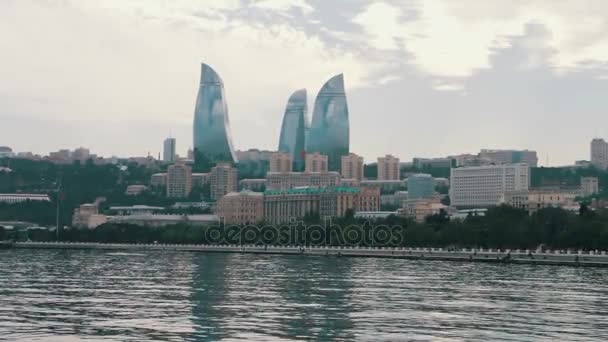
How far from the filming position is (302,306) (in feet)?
195

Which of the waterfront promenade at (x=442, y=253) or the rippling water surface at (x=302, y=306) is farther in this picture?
the waterfront promenade at (x=442, y=253)

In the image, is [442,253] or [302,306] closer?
[302,306]

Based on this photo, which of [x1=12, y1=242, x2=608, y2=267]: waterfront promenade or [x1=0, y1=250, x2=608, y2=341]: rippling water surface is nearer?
[x1=0, y1=250, x2=608, y2=341]: rippling water surface

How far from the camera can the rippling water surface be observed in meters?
47.9

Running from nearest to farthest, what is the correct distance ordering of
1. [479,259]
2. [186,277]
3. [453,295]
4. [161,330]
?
[161,330] → [453,295] → [186,277] → [479,259]

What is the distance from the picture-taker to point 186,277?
8612 centimetres

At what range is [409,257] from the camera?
13388cm

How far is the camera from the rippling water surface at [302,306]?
47.9 meters

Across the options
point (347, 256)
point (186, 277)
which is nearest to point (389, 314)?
point (186, 277)

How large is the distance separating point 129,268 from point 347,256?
45473 mm

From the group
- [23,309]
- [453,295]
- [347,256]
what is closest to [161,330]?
[23,309]

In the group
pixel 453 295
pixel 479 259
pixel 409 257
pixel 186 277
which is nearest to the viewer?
pixel 453 295

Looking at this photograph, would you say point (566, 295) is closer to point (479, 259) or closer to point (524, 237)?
point (479, 259)

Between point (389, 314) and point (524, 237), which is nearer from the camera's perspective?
point (389, 314)
